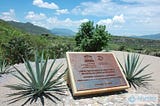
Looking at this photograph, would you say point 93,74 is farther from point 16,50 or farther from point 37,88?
point 16,50

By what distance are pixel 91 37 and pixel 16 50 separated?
5539 mm

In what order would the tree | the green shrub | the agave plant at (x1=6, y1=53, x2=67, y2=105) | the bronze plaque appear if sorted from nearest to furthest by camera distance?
1. the agave plant at (x1=6, y1=53, x2=67, y2=105)
2. the bronze plaque
3. the green shrub
4. the tree

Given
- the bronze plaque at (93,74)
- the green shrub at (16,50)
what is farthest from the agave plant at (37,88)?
the green shrub at (16,50)

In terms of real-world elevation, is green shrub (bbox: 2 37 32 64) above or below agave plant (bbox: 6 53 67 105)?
above

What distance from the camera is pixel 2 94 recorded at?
6148 millimetres

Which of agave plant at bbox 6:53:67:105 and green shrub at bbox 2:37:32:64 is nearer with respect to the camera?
agave plant at bbox 6:53:67:105

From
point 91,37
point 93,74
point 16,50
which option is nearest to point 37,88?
point 93,74

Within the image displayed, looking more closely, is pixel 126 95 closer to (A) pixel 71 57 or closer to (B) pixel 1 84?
(A) pixel 71 57

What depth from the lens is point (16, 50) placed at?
1152 cm

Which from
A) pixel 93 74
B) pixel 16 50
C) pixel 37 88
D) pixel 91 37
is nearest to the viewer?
pixel 37 88

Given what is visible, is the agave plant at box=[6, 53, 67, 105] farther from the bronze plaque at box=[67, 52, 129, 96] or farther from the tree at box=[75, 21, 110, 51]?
the tree at box=[75, 21, 110, 51]

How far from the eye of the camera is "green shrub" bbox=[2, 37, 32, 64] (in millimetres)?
11477

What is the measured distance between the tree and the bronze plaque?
765 centimetres

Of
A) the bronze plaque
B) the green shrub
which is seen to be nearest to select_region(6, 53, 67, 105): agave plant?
the bronze plaque
